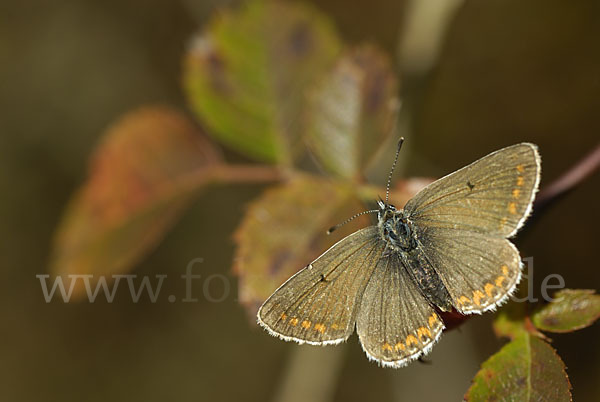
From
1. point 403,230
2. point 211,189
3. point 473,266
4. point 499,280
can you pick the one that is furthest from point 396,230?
point 211,189

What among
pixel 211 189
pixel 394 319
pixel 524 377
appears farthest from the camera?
pixel 211 189

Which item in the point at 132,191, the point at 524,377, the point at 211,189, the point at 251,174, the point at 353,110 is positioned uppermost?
the point at 211,189

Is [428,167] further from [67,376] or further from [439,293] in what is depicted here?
[67,376]

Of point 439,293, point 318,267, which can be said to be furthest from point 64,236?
point 439,293

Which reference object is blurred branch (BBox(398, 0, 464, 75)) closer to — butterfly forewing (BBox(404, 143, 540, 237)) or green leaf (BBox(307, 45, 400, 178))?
green leaf (BBox(307, 45, 400, 178))

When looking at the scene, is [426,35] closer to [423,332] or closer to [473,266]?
[473,266]

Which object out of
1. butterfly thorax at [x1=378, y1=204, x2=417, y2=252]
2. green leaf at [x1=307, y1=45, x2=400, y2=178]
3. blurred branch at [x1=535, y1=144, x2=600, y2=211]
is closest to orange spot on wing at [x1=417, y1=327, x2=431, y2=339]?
butterfly thorax at [x1=378, y1=204, x2=417, y2=252]

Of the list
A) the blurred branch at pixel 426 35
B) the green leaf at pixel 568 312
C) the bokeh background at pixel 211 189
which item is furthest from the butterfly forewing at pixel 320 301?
the bokeh background at pixel 211 189
